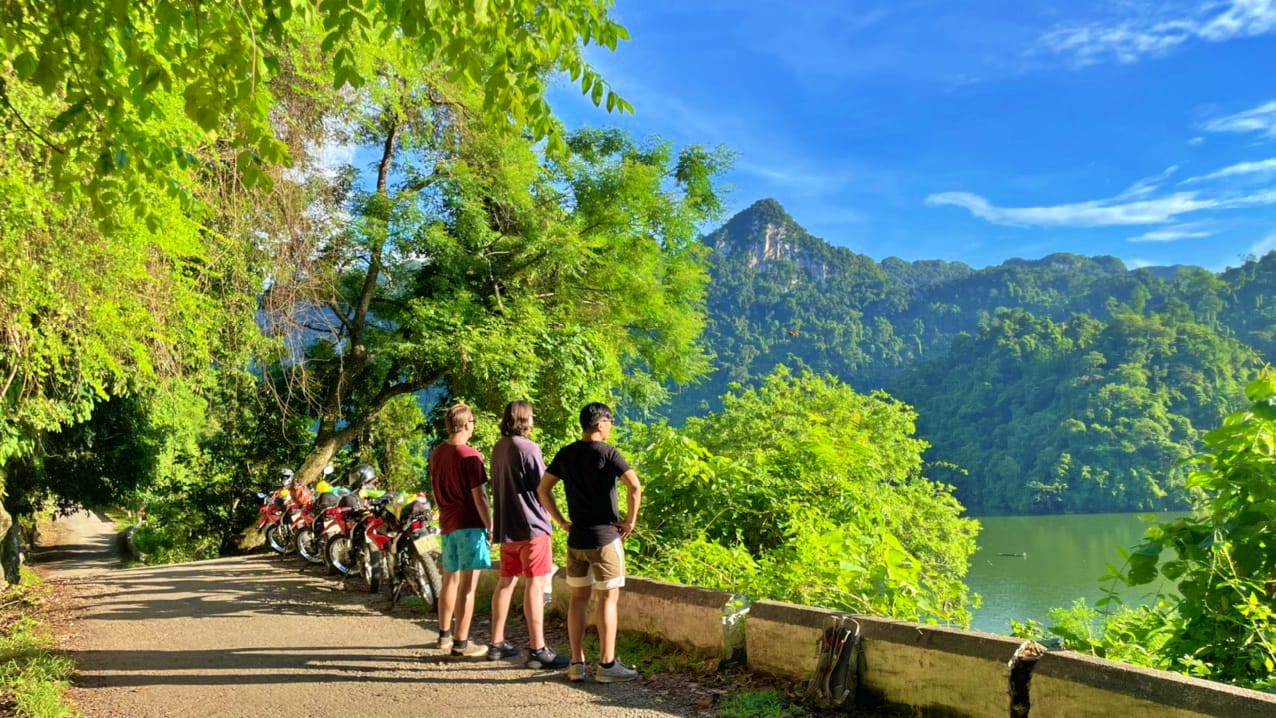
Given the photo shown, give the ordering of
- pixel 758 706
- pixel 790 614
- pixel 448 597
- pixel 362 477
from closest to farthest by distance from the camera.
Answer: pixel 758 706 → pixel 790 614 → pixel 448 597 → pixel 362 477

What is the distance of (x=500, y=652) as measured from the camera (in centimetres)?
525

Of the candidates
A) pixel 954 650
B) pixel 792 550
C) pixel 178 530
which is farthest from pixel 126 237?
pixel 178 530

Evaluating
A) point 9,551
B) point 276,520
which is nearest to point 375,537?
point 276,520

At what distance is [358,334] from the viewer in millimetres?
14805

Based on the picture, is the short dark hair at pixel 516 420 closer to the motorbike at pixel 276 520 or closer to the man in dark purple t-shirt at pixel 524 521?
the man in dark purple t-shirt at pixel 524 521

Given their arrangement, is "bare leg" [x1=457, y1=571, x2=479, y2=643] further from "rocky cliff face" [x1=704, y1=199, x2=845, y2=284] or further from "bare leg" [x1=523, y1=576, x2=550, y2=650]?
"rocky cliff face" [x1=704, y1=199, x2=845, y2=284]

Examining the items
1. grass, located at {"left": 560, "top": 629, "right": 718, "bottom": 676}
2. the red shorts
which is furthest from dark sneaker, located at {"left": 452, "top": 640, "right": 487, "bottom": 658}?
the red shorts

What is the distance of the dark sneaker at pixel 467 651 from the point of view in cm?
527

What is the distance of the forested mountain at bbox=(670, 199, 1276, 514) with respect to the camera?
67.4m

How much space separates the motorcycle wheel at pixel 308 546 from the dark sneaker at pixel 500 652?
6179 millimetres

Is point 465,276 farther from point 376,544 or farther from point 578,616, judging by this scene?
point 578,616

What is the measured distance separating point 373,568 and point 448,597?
9.27 feet

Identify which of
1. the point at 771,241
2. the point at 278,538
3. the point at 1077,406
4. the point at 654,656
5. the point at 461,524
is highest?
the point at 771,241

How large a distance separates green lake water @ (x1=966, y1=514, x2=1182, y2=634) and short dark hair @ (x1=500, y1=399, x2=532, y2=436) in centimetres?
1382
